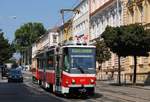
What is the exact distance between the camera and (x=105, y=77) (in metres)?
69.5

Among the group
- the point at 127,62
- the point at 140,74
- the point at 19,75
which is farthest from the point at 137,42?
the point at 19,75

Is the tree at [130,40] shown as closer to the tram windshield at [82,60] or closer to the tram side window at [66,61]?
the tram windshield at [82,60]

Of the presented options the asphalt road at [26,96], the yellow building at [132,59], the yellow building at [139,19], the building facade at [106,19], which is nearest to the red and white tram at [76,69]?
the asphalt road at [26,96]

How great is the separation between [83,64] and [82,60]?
261mm

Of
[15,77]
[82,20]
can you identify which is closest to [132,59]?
[15,77]

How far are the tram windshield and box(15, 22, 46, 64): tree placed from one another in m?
141

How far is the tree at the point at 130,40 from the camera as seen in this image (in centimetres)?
4347

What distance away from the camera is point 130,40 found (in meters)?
43.6

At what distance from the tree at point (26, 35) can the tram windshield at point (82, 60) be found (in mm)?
140817

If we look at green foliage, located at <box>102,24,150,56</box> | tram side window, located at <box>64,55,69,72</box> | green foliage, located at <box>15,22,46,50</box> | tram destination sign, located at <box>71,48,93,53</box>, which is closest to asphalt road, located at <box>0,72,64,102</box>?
tram side window, located at <box>64,55,69,72</box>

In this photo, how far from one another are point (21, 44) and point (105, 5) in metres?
108

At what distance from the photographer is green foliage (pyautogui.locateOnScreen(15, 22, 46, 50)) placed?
573ft

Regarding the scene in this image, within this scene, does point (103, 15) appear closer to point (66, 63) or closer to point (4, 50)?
point (66, 63)

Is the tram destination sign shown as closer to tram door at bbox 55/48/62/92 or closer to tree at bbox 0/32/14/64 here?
tram door at bbox 55/48/62/92
